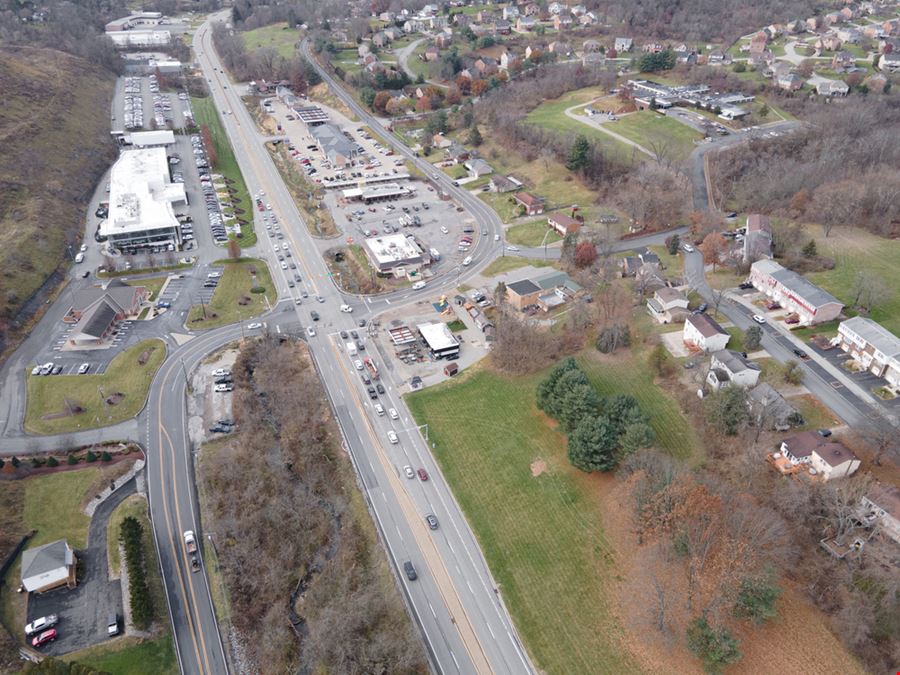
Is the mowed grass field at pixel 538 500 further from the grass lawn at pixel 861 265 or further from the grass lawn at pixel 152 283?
the grass lawn at pixel 152 283

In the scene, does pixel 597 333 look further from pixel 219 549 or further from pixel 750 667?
pixel 219 549

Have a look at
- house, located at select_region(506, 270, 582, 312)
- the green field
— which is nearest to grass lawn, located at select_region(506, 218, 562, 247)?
house, located at select_region(506, 270, 582, 312)

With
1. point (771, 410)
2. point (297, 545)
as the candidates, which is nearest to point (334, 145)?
point (297, 545)

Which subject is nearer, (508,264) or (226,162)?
(508,264)

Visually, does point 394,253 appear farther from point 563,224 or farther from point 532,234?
point 563,224

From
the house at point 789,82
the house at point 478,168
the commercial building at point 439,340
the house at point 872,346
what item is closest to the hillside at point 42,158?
the commercial building at point 439,340

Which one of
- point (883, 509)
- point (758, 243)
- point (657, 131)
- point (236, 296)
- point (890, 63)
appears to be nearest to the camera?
point (883, 509)
